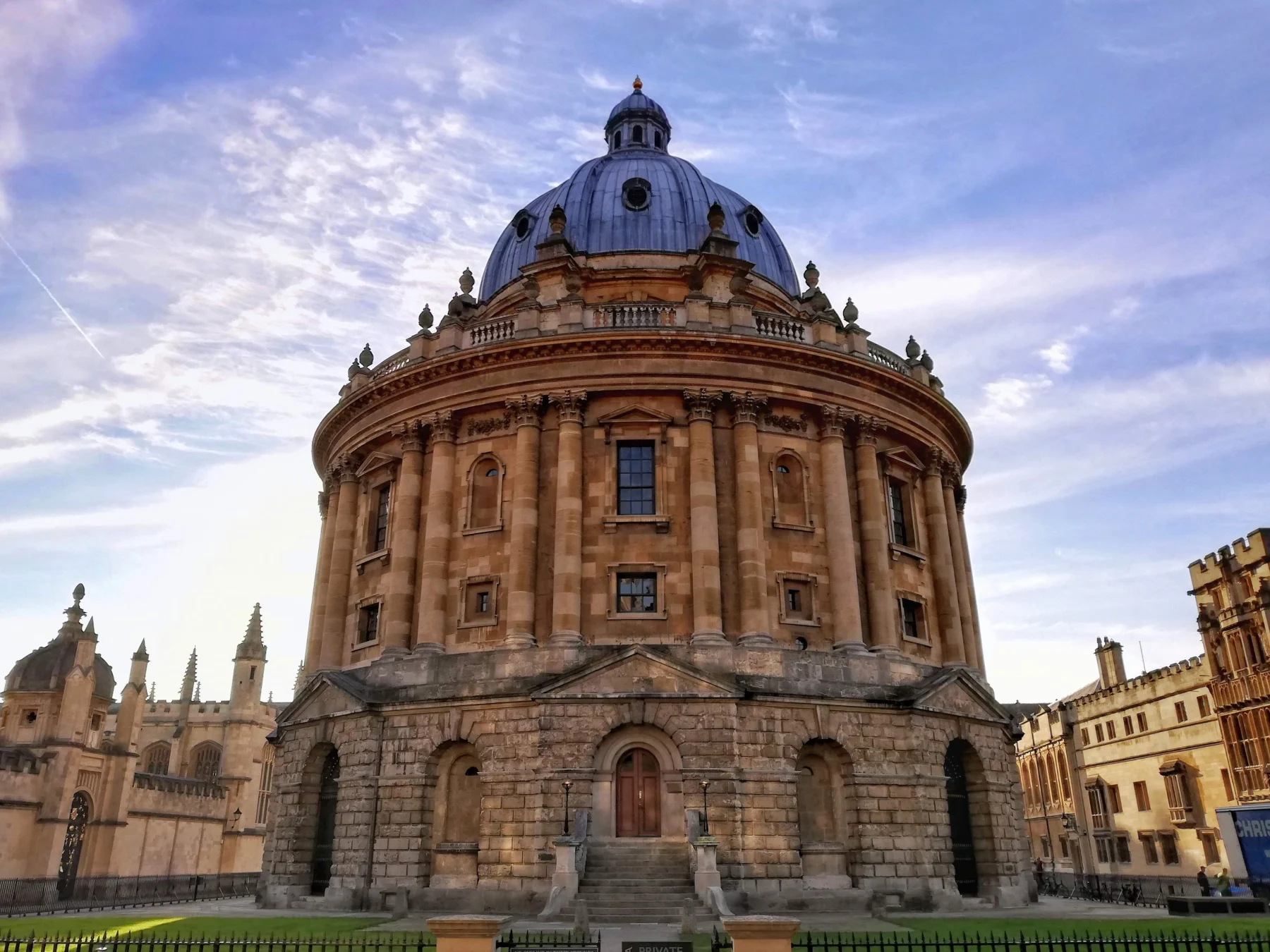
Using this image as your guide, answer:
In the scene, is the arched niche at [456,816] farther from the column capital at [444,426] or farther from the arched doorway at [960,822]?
→ the arched doorway at [960,822]

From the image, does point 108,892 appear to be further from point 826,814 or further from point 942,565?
point 942,565

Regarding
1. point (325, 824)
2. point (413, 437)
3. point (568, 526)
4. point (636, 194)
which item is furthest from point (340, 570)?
point (636, 194)

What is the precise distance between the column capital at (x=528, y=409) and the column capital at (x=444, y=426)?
250cm

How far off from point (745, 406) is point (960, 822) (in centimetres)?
1519

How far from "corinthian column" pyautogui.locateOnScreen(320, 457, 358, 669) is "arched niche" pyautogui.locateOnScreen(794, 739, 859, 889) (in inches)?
672

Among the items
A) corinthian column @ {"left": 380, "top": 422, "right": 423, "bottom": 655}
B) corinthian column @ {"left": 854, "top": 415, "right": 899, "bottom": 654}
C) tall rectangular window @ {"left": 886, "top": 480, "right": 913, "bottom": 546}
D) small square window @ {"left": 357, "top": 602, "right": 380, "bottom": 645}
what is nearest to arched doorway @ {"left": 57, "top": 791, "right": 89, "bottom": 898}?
small square window @ {"left": 357, "top": 602, "right": 380, "bottom": 645}

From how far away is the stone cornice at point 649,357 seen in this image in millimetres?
31438

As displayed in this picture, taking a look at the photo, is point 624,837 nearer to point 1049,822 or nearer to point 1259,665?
point 1259,665

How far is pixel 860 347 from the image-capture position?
34.5m

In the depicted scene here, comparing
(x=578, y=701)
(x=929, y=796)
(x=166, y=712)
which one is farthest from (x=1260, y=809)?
(x=166, y=712)

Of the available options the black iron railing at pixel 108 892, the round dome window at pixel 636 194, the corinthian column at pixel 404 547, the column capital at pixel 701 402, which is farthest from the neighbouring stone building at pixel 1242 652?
the black iron railing at pixel 108 892

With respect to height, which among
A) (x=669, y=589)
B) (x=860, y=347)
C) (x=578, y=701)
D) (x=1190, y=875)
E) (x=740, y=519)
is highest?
(x=860, y=347)

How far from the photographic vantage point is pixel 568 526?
29.9 meters

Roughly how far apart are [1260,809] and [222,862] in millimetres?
61000
